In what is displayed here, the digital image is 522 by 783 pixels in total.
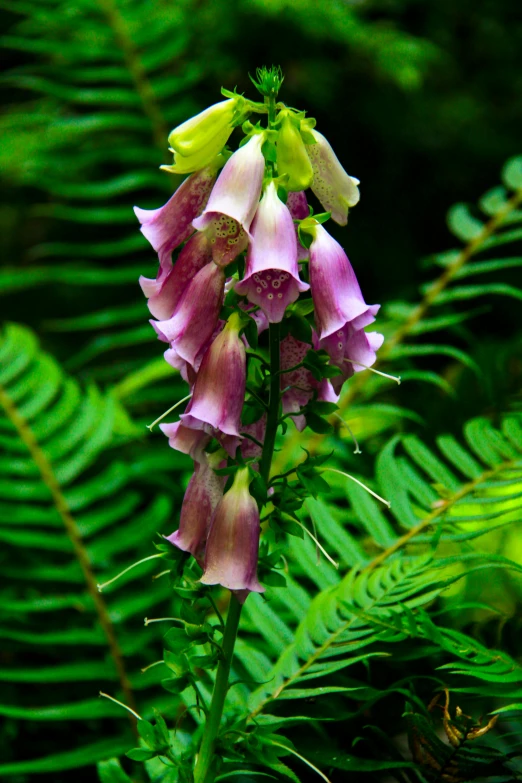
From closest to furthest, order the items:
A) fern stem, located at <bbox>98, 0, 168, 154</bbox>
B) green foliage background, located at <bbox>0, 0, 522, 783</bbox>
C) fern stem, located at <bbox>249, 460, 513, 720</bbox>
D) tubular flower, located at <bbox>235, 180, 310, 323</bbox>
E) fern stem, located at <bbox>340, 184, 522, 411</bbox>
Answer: tubular flower, located at <bbox>235, 180, 310, 323</bbox> < fern stem, located at <bbox>249, 460, 513, 720</bbox> < green foliage background, located at <bbox>0, 0, 522, 783</bbox> < fern stem, located at <bbox>340, 184, 522, 411</bbox> < fern stem, located at <bbox>98, 0, 168, 154</bbox>

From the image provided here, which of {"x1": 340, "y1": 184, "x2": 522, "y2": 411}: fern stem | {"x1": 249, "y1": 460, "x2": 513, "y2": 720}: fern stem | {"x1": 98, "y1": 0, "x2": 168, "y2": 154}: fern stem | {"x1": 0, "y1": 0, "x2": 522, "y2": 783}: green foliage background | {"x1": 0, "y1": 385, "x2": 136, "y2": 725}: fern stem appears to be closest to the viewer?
{"x1": 249, "y1": 460, "x2": 513, "y2": 720}: fern stem

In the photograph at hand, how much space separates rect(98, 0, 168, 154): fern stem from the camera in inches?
68.7

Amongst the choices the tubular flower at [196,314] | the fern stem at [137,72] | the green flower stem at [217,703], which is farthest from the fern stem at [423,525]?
the fern stem at [137,72]

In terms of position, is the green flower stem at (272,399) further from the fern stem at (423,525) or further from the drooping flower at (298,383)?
the fern stem at (423,525)

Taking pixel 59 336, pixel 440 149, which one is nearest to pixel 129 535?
pixel 59 336

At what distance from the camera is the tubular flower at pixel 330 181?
A: 2.10ft

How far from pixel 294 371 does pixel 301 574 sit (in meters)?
0.50

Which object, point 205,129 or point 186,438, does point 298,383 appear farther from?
point 205,129

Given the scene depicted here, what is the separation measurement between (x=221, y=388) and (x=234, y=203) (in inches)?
5.3

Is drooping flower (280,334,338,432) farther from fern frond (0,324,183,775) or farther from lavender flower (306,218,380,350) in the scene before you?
fern frond (0,324,183,775)

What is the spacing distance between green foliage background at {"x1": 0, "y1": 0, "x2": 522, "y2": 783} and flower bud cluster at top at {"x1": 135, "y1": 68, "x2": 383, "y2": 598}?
8cm

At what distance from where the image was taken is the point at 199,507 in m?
0.64

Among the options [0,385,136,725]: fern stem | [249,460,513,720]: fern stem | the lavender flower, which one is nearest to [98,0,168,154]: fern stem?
[0,385,136,725]: fern stem

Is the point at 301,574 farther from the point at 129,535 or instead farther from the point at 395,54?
the point at 395,54
